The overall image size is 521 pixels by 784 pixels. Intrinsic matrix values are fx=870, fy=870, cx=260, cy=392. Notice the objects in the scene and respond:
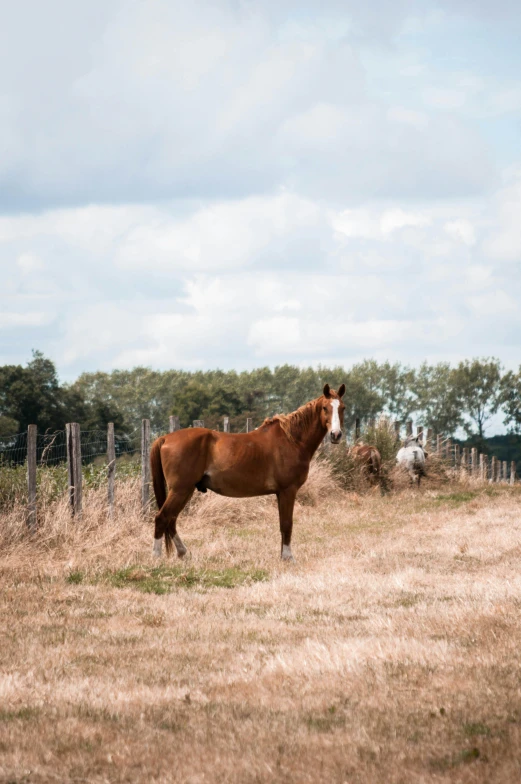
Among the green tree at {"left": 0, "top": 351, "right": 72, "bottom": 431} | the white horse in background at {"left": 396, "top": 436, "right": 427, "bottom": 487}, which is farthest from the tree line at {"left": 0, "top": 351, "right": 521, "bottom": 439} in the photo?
the white horse in background at {"left": 396, "top": 436, "right": 427, "bottom": 487}

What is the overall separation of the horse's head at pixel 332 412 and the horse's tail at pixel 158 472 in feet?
6.54

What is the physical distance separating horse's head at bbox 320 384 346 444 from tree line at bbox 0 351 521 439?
36487 millimetres

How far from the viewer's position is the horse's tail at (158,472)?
1043cm

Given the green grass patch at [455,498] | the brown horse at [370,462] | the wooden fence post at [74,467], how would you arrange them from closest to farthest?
the wooden fence post at [74,467], the green grass patch at [455,498], the brown horse at [370,462]

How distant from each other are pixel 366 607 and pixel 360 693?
8.19 ft

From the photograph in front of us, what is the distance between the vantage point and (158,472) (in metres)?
10.6

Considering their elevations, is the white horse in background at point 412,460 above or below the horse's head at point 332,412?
below

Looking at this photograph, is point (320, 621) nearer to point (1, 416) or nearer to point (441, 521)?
point (441, 521)

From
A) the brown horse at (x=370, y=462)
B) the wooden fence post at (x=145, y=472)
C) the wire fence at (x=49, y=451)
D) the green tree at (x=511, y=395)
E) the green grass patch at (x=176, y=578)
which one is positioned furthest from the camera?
the green tree at (x=511, y=395)

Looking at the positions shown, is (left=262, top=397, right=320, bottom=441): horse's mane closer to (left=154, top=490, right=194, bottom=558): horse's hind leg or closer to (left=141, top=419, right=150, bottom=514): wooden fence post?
(left=154, top=490, right=194, bottom=558): horse's hind leg

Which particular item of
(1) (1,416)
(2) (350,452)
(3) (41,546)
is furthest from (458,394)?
(3) (41,546)

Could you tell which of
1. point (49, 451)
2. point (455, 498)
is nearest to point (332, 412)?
point (455, 498)

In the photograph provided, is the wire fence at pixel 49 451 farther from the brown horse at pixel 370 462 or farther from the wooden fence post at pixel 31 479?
the brown horse at pixel 370 462

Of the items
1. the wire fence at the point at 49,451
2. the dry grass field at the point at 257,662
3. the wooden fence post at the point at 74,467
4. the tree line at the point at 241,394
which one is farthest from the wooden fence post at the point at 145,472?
the tree line at the point at 241,394
